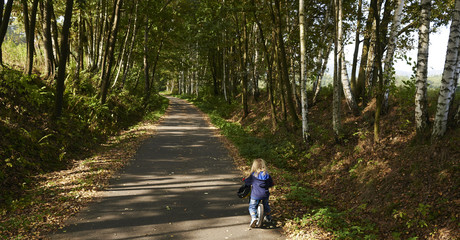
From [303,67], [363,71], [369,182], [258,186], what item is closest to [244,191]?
[258,186]

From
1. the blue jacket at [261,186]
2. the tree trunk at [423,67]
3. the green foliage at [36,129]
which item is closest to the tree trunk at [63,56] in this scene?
the green foliage at [36,129]

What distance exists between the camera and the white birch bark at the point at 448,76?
6.41m

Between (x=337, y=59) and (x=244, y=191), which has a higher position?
(x=337, y=59)

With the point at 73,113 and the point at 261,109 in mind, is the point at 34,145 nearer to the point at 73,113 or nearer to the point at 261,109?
the point at 73,113

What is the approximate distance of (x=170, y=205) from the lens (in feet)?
22.0

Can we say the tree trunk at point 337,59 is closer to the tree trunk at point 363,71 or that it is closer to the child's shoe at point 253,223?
the tree trunk at point 363,71

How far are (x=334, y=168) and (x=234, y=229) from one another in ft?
16.7

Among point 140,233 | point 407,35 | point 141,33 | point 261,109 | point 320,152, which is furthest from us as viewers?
point 141,33

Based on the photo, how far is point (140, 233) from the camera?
5.38m

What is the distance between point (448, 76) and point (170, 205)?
7.40 m

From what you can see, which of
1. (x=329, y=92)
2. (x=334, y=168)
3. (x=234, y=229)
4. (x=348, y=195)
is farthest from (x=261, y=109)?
(x=234, y=229)

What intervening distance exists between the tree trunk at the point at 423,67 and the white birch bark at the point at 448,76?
1.41ft

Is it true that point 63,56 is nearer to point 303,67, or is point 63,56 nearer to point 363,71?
point 303,67

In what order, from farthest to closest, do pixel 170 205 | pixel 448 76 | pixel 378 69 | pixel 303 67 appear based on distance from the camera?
pixel 303 67 < pixel 378 69 < pixel 170 205 < pixel 448 76
